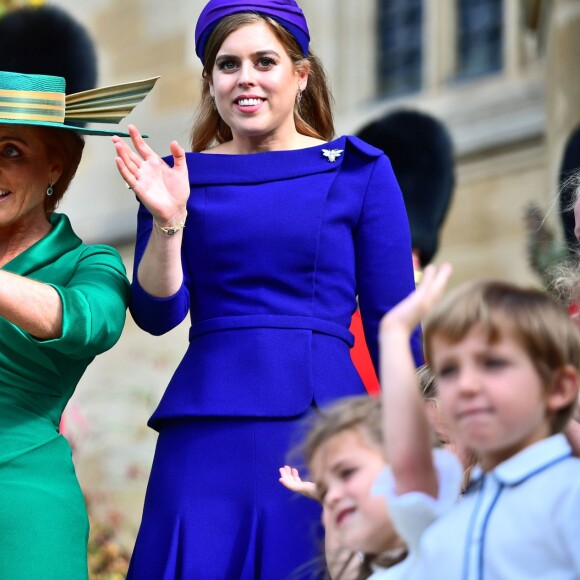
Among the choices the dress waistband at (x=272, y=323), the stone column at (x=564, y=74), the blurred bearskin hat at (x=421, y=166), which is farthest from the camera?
the stone column at (x=564, y=74)

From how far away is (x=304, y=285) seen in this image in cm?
379

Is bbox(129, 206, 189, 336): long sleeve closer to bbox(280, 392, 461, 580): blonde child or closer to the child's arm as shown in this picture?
bbox(280, 392, 461, 580): blonde child

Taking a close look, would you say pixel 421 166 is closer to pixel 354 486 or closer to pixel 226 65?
pixel 226 65

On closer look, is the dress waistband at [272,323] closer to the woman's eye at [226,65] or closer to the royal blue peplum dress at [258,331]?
the royal blue peplum dress at [258,331]

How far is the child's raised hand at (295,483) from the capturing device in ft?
11.2

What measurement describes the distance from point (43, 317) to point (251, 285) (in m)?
0.47

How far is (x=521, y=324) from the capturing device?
2.69 metres

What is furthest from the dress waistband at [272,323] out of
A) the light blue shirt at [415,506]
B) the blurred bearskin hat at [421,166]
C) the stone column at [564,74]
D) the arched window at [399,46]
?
the arched window at [399,46]

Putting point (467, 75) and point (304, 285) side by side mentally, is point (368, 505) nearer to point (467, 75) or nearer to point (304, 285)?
point (304, 285)

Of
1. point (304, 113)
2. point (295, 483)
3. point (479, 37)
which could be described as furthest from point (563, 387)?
point (479, 37)

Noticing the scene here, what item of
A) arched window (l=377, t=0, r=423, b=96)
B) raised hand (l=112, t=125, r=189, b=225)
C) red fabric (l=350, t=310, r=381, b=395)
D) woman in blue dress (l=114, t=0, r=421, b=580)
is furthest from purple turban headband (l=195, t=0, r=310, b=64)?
arched window (l=377, t=0, r=423, b=96)

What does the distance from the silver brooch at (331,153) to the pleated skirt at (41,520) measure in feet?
2.96

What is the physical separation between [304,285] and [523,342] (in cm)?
116

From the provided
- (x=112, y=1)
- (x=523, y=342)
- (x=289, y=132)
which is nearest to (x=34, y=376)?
(x=289, y=132)
